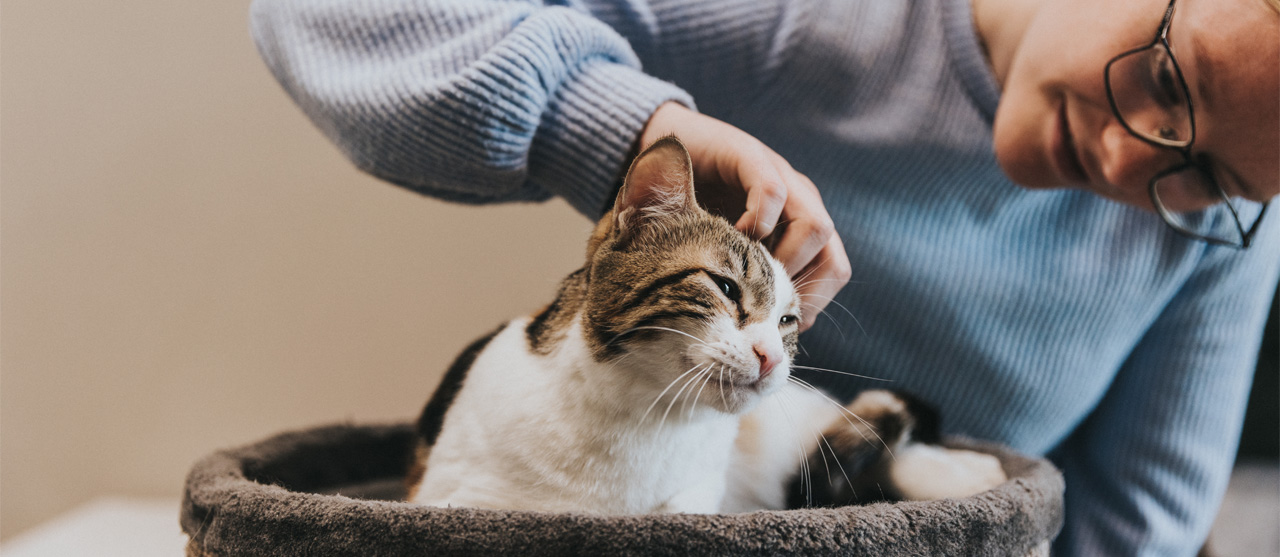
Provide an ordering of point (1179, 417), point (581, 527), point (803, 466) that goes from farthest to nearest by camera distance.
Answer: point (1179, 417), point (803, 466), point (581, 527)

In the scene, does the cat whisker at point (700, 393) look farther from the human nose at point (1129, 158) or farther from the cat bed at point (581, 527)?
the human nose at point (1129, 158)

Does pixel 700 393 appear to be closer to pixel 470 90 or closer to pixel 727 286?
pixel 727 286

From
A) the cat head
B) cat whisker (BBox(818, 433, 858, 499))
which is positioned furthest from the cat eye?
cat whisker (BBox(818, 433, 858, 499))

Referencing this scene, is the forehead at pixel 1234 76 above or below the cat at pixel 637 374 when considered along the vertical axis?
above

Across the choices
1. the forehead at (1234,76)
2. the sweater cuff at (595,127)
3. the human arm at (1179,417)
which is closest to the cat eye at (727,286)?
the sweater cuff at (595,127)

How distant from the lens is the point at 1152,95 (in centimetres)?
53

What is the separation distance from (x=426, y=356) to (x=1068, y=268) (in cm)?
72

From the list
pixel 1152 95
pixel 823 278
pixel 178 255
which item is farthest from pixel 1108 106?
pixel 178 255

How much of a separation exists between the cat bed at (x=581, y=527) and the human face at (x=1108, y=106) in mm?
276

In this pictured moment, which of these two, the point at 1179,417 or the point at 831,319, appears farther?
the point at 1179,417

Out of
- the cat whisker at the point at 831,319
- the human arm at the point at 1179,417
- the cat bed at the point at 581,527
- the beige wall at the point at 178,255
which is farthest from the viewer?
the human arm at the point at 1179,417

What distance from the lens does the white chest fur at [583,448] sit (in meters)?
0.53

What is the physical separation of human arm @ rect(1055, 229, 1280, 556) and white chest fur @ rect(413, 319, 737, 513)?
531 mm

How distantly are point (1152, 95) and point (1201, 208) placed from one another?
0.55ft
